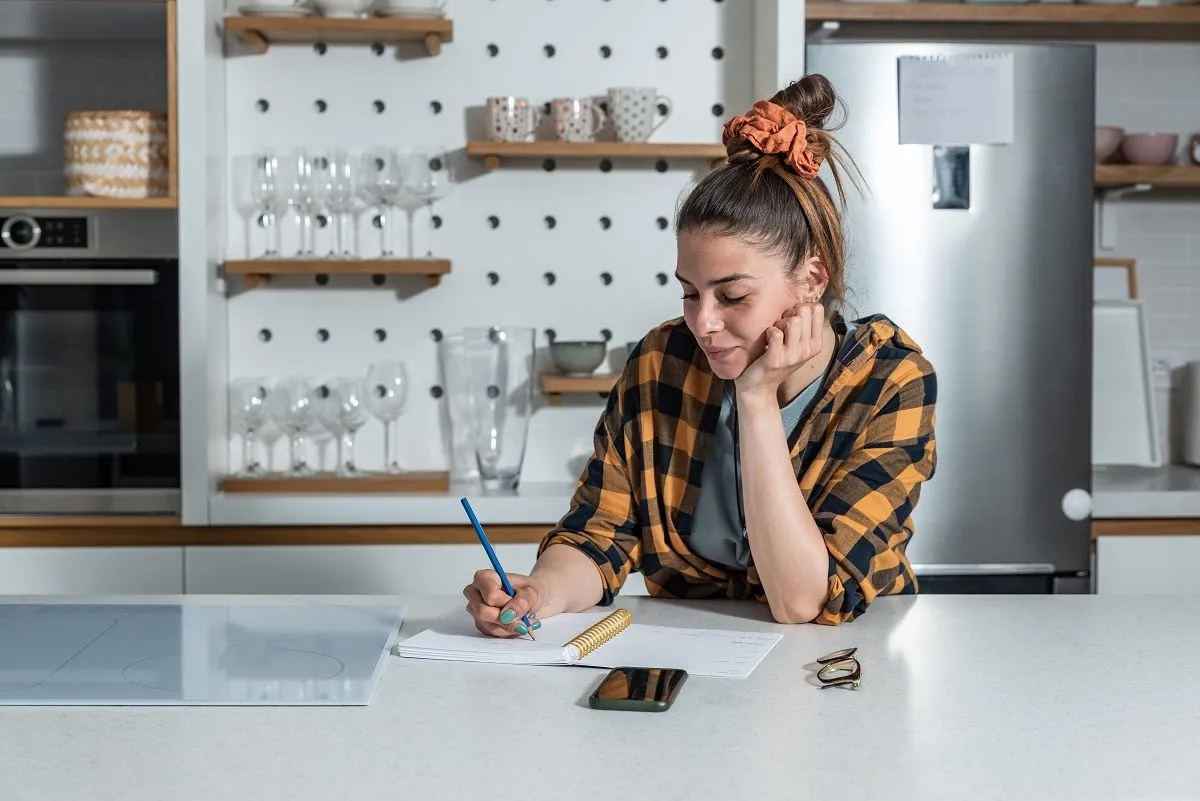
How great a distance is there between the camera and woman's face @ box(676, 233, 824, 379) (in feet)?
5.21

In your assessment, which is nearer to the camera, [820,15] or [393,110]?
[820,15]

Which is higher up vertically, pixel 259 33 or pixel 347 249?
pixel 259 33

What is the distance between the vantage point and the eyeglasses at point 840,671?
1191mm

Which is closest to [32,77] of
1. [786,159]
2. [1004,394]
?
[786,159]

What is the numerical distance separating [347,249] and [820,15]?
3.81 feet

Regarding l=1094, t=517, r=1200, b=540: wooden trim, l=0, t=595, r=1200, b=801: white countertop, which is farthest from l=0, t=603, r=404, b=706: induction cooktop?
l=1094, t=517, r=1200, b=540: wooden trim

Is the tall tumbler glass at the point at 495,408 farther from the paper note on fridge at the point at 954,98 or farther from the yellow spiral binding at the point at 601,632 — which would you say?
the yellow spiral binding at the point at 601,632

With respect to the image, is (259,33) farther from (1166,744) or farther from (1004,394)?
(1166,744)

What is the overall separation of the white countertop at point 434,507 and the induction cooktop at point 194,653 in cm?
109

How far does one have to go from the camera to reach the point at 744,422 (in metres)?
1.55

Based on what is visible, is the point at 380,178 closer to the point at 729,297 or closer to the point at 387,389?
the point at 387,389

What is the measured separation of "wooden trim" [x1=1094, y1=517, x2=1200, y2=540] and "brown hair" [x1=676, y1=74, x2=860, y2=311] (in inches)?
52.3

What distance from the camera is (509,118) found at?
281cm

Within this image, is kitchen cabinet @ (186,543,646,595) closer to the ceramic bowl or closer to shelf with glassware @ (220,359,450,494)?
shelf with glassware @ (220,359,450,494)
